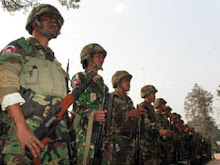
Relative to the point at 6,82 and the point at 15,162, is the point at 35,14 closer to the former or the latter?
the point at 6,82

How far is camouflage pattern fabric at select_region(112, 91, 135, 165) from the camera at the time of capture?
16.5 feet

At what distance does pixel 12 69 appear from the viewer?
77.7 inches

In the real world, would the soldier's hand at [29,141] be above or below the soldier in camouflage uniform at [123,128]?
below

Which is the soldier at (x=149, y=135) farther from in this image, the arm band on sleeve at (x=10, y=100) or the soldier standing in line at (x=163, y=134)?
the arm band on sleeve at (x=10, y=100)

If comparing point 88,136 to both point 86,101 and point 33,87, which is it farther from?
point 33,87

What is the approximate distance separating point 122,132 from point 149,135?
5.75 ft

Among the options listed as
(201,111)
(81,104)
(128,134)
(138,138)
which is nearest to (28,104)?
(81,104)

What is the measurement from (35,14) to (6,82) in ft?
3.53

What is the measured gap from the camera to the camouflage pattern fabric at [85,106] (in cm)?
355

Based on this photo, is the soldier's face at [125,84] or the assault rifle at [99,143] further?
the soldier's face at [125,84]

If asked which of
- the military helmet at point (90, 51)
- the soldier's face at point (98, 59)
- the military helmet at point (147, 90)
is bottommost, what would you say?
the soldier's face at point (98, 59)

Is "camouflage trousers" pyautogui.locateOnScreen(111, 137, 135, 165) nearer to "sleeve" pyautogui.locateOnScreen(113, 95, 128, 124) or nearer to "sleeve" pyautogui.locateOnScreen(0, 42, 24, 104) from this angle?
"sleeve" pyautogui.locateOnScreen(113, 95, 128, 124)

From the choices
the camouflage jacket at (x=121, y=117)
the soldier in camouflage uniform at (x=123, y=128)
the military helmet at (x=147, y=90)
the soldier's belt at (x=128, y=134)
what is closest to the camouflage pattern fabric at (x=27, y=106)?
the soldier in camouflage uniform at (x=123, y=128)

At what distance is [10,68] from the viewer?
1.97m
